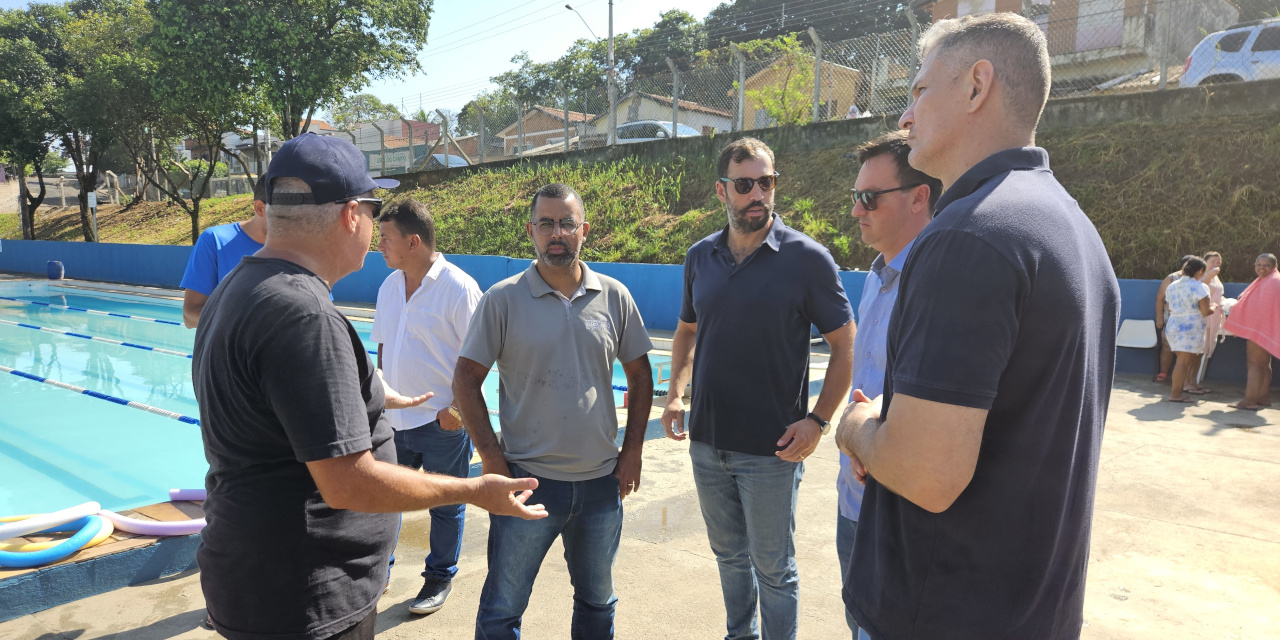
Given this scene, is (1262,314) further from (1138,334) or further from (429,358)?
(429,358)

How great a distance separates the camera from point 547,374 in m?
2.89

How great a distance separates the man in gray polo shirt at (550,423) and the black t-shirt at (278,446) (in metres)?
0.87

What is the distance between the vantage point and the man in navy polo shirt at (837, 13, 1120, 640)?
1.28 m

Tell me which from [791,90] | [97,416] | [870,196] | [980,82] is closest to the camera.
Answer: [980,82]

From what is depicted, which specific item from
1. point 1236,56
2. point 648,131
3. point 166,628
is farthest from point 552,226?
point 648,131

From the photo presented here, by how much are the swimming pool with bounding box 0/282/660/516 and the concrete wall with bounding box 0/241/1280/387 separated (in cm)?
277

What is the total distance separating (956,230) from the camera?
1303 millimetres

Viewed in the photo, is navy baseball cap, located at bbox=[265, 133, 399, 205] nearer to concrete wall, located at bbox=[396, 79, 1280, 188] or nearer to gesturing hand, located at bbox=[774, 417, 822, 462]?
gesturing hand, located at bbox=[774, 417, 822, 462]

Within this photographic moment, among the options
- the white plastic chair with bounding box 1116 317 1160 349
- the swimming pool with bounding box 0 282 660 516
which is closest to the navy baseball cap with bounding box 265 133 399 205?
the swimming pool with bounding box 0 282 660 516

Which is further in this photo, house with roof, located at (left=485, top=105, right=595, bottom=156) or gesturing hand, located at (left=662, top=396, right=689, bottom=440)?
house with roof, located at (left=485, top=105, right=595, bottom=156)

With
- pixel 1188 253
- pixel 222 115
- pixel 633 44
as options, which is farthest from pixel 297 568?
pixel 633 44

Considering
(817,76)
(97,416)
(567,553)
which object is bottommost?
(97,416)

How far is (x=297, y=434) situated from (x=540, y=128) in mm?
23727

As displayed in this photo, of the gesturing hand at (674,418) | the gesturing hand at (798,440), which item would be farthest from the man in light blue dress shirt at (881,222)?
the gesturing hand at (674,418)
